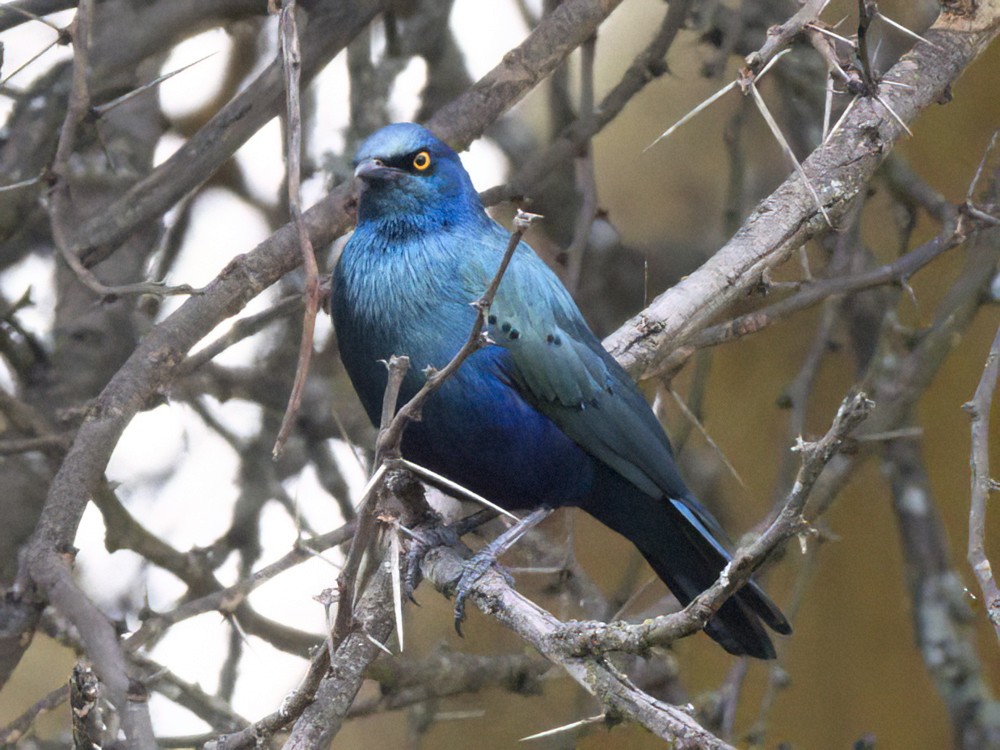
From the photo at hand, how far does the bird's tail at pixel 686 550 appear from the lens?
132 inches

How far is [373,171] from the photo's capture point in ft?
11.0

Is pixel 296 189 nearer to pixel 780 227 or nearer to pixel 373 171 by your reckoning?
pixel 373 171

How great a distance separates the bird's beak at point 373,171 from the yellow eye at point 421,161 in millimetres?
66

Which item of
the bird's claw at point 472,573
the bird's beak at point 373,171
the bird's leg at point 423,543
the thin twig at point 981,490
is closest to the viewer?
the thin twig at point 981,490

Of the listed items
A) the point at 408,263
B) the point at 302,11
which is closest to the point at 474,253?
the point at 408,263

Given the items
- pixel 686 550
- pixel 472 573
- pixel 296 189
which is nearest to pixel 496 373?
pixel 472 573

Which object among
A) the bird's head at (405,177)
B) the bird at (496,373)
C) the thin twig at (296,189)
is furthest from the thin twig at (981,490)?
the bird's head at (405,177)

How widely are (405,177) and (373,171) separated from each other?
0.11 m

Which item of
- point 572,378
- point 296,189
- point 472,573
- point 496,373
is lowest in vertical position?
point 472,573

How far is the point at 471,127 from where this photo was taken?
3.76 meters

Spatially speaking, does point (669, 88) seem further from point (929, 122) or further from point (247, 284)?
point (247, 284)

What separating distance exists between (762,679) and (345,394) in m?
2.44

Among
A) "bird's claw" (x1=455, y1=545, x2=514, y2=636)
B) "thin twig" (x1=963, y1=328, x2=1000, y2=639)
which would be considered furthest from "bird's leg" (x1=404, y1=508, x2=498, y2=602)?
"thin twig" (x1=963, y1=328, x2=1000, y2=639)

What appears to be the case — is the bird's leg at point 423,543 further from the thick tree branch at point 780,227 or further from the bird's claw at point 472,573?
the thick tree branch at point 780,227
